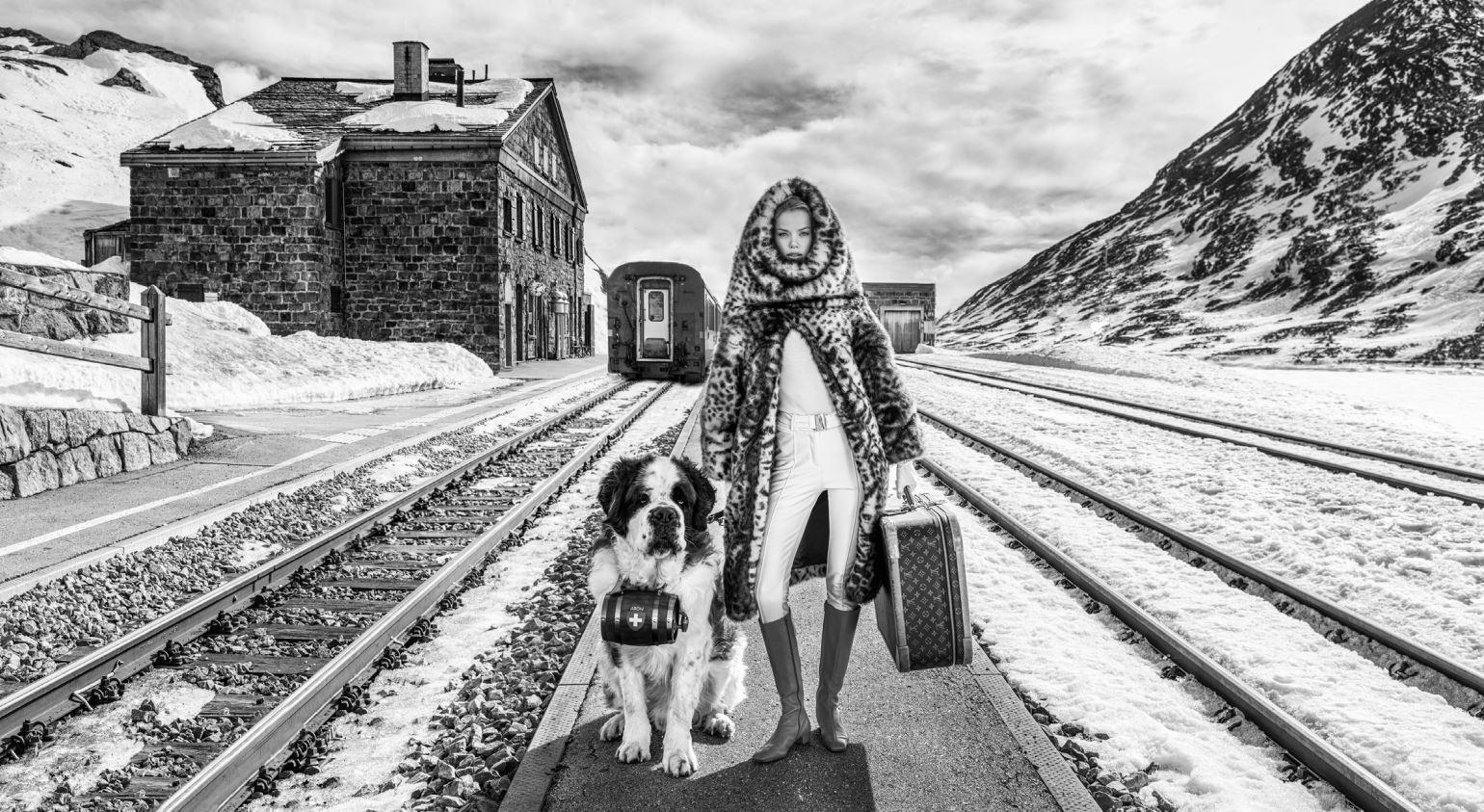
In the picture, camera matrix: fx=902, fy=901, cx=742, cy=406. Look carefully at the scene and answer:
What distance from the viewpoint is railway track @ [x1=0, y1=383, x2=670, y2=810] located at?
3.25 meters

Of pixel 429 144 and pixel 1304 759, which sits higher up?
pixel 429 144

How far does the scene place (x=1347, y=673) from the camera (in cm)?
436

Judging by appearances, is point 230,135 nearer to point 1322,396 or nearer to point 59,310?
point 59,310

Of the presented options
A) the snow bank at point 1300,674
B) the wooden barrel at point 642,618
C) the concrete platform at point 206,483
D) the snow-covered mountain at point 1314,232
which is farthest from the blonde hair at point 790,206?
the snow-covered mountain at point 1314,232

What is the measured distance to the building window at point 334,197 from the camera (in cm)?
2673

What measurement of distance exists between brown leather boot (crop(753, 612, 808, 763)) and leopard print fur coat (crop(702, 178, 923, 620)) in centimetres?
16

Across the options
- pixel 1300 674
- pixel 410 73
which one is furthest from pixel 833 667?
pixel 410 73

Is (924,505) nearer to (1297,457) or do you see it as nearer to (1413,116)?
(1297,457)

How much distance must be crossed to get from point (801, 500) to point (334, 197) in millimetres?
27615

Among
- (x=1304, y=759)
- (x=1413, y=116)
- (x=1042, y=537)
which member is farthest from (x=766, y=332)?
(x=1413, y=116)

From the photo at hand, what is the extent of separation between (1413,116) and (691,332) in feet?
324

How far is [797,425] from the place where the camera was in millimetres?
3324

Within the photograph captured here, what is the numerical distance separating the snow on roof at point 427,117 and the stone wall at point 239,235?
119 inches

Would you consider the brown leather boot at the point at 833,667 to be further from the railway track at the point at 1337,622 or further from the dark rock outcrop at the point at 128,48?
the dark rock outcrop at the point at 128,48
